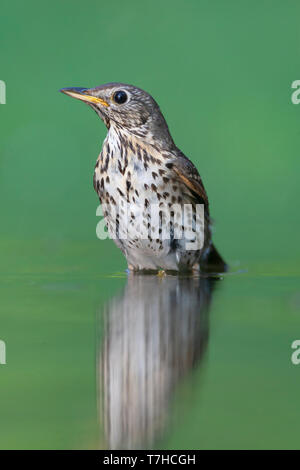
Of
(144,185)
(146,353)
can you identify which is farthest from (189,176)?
(146,353)

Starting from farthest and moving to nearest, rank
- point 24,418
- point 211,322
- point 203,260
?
point 203,260 < point 211,322 < point 24,418

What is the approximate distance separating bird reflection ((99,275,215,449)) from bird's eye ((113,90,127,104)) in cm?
135

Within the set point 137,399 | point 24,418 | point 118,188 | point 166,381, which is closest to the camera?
point 24,418

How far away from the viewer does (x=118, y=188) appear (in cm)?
547

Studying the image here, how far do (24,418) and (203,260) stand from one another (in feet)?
13.7

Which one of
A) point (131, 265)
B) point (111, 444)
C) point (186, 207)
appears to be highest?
point (186, 207)

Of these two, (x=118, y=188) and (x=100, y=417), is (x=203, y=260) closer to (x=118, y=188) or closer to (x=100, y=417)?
(x=118, y=188)

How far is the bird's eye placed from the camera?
5711mm

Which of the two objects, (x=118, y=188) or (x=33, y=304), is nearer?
(x=33, y=304)

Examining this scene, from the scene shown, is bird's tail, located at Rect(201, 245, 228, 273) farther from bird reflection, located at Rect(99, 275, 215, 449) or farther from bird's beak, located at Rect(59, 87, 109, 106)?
bird's beak, located at Rect(59, 87, 109, 106)

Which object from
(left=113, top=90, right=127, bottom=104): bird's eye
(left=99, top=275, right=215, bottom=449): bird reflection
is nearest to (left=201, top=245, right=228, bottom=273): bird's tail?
(left=99, top=275, right=215, bottom=449): bird reflection

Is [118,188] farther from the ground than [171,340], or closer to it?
farther from the ground

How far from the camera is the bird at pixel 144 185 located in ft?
18.0

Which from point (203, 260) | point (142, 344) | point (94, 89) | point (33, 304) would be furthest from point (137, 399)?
point (203, 260)
